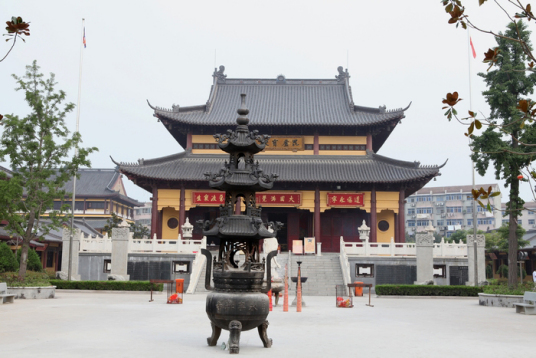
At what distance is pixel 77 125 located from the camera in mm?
31375

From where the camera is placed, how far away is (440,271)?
28.9 m

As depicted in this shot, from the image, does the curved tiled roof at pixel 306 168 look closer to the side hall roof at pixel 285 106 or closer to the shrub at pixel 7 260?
the side hall roof at pixel 285 106

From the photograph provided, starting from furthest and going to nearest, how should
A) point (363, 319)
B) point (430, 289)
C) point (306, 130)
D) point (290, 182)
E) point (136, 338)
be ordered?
point (306, 130), point (290, 182), point (430, 289), point (363, 319), point (136, 338)

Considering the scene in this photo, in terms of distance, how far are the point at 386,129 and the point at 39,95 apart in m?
22.5

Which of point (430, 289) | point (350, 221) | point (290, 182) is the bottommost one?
point (430, 289)

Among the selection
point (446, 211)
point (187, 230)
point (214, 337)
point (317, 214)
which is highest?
point (446, 211)

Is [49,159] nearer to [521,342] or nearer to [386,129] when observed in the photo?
[521,342]

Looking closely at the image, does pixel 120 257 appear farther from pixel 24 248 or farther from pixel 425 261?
pixel 425 261

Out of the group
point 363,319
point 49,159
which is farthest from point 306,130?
point 363,319

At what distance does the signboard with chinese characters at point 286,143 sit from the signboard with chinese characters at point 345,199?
4.31 metres

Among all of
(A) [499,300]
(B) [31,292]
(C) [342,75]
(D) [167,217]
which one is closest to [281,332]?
(A) [499,300]

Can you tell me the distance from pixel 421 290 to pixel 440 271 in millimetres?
4143

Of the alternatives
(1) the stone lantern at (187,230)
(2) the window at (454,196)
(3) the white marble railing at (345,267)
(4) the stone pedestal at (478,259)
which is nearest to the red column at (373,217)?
(3) the white marble railing at (345,267)

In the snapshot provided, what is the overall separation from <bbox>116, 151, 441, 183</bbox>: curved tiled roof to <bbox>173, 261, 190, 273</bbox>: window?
6663mm
